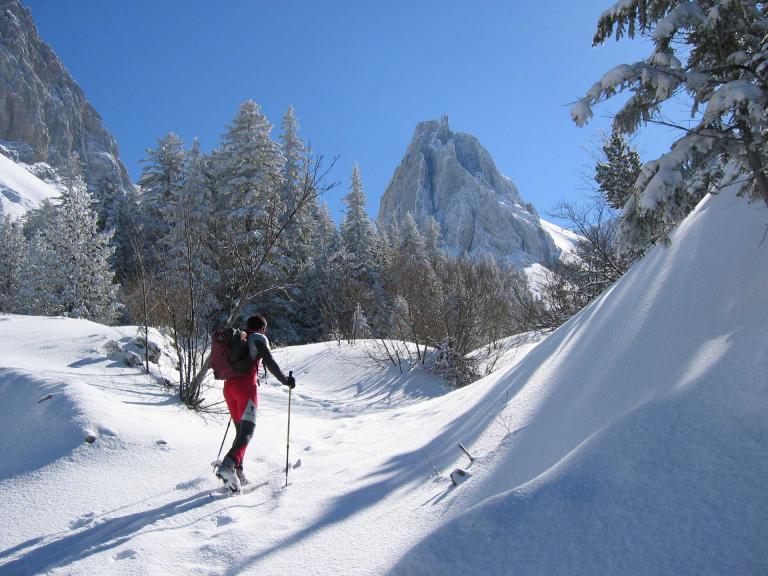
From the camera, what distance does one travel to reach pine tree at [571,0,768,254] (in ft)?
10.9

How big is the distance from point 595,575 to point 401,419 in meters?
5.29

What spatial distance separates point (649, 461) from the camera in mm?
1903

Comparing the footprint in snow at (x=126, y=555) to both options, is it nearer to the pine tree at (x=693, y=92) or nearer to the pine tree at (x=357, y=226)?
the pine tree at (x=693, y=92)

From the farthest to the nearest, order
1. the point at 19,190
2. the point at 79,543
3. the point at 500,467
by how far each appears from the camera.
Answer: the point at 19,190 < the point at 500,467 < the point at 79,543

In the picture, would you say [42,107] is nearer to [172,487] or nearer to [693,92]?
[172,487]

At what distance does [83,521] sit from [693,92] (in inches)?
237

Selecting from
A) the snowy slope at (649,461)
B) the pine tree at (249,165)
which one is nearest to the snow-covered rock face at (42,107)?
the pine tree at (249,165)

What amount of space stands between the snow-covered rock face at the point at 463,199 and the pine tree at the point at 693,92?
71.9 m

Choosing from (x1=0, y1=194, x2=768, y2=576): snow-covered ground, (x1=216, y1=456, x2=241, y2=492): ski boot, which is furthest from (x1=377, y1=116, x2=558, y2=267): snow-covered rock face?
(x1=216, y1=456, x2=241, y2=492): ski boot

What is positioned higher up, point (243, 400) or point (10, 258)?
point (10, 258)

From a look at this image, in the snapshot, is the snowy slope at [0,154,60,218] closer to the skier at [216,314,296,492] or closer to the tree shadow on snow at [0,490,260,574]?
the skier at [216,314,296,492]

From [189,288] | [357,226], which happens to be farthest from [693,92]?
[357,226]

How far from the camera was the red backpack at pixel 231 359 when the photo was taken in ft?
12.9

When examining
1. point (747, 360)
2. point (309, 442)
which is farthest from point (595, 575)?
point (309, 442)
